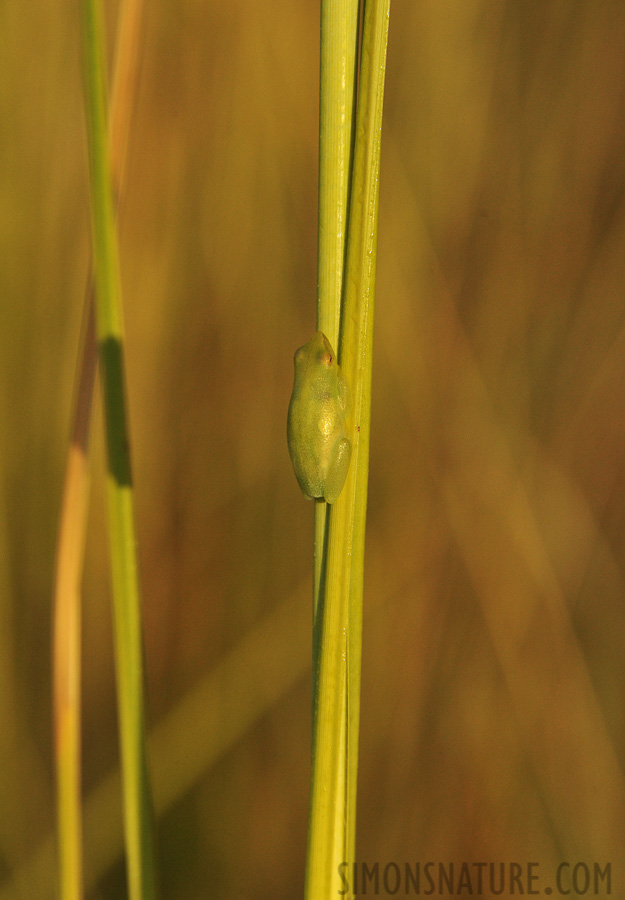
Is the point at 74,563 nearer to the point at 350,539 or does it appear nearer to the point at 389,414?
the point at 350,539

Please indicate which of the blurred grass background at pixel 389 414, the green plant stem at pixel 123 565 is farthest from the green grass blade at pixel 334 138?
the blurred grass background at pixel 389 414

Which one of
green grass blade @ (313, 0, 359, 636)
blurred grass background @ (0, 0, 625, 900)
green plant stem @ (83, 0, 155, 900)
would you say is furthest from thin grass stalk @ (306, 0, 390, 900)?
blurred grass background @ (0, 0, 625, 900)

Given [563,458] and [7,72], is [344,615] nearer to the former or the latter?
[563,458]

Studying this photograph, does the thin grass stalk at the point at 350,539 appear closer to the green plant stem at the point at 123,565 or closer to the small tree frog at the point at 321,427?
the small tree frog at the point at 321,427

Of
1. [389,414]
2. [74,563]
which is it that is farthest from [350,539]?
[389,414]

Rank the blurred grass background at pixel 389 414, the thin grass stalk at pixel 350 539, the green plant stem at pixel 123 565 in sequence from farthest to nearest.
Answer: the blurred grass background at pixel 389 414 < the green plant stem at pixel 123 565 < the thin grass stalk at pixel 350 539

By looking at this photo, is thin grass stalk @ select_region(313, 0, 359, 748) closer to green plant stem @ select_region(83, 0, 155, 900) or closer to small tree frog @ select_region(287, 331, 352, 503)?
small tree frog @ select_region(287, 331, 352, 503)
